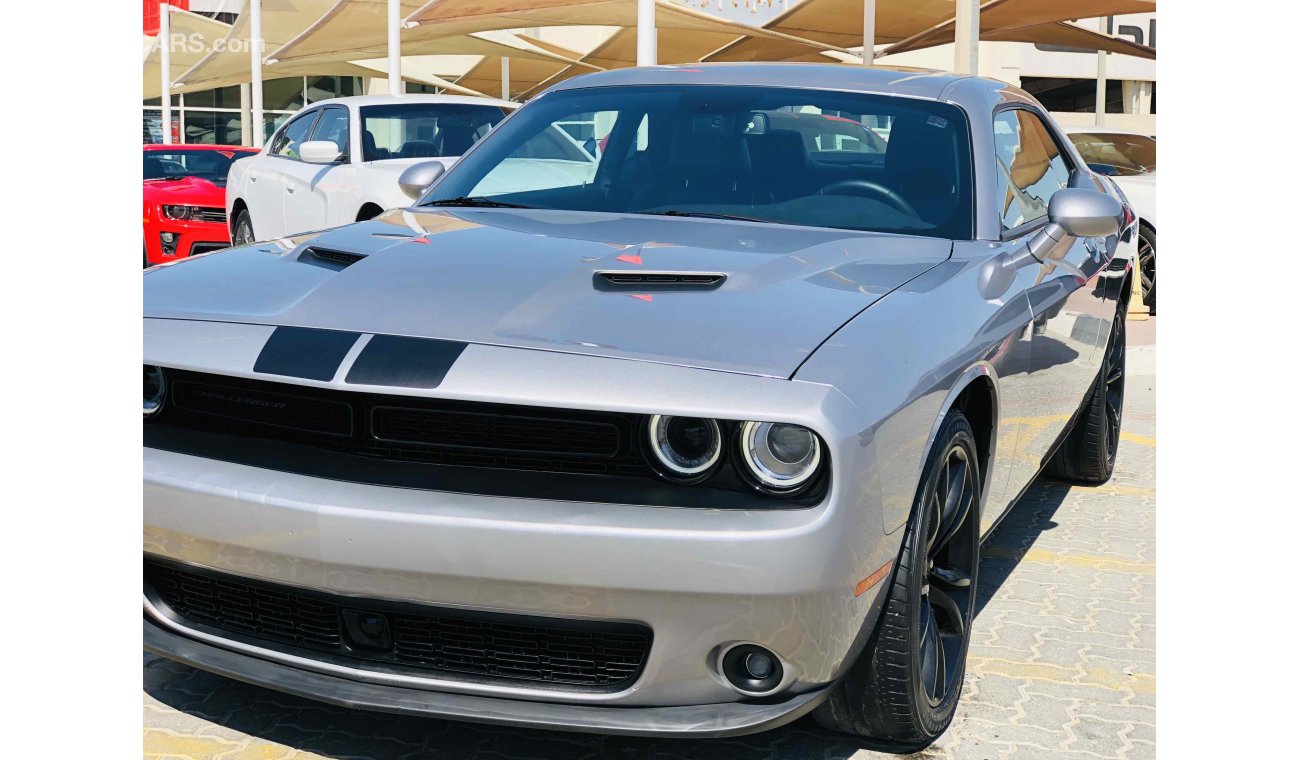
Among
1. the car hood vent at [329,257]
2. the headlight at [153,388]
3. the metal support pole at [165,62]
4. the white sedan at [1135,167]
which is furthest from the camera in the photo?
the metal support pole at [165,62]

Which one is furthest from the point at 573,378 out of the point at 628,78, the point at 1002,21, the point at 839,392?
the point at 1002,21

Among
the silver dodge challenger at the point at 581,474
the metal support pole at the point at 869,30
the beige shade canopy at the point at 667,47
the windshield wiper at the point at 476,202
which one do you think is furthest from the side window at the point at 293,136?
the beige shade canopy at the point at 667,47

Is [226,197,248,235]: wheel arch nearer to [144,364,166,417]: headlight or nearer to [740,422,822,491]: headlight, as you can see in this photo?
[144,364,166,417]: headlight

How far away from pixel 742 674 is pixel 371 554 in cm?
70

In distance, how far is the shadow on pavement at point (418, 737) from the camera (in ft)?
10.0

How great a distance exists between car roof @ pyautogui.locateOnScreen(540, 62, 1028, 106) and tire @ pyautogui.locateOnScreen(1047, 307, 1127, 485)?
1.35m

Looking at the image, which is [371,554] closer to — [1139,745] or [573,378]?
[573,378]

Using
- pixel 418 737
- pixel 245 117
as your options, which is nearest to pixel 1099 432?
pixel 418 737

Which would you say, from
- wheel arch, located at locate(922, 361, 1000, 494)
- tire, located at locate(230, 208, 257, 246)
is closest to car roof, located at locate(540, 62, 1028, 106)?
wheel arch, located at locate(922, 361, 1000, 494)

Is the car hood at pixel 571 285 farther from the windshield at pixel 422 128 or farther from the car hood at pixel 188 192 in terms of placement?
the car hood at pixel 188 192

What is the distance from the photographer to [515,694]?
263 cm

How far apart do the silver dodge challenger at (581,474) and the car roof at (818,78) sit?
917mm

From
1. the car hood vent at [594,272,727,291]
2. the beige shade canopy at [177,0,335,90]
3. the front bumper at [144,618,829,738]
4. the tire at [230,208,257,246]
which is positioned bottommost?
the front bumper at [144,618,829,738]

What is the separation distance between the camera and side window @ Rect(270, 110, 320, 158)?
427 inches
